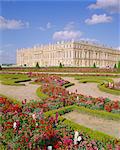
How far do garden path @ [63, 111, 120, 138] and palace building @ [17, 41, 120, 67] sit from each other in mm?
55633

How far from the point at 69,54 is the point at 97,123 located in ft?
206

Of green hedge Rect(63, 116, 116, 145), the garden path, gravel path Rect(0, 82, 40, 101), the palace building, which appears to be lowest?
the garden path

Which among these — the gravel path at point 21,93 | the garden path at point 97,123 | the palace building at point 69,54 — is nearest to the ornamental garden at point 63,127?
the garden path at point 97,123

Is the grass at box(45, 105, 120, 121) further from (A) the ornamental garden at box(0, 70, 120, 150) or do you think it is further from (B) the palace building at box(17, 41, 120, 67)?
(B) the palace building at box(17, 41, 120, 67)

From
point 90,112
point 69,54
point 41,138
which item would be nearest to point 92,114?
point 90,112

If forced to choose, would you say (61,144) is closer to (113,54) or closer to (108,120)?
(108,120)

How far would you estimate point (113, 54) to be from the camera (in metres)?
88.8

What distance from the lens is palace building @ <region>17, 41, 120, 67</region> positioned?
227 feet

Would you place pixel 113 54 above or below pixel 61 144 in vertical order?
above

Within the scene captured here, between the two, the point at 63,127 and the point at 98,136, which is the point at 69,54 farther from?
the point at 98,136

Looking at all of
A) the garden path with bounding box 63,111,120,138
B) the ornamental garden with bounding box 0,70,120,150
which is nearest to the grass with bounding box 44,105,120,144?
the ornamental garden with bounding box 0,70,120,150

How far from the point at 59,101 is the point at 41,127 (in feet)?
11.1

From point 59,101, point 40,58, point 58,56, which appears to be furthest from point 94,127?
point 40,58

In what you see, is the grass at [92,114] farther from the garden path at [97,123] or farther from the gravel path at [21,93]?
the gravel path at [21,93]
